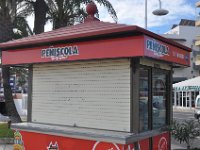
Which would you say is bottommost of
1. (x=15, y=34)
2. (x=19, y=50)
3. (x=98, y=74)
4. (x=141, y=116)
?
(x=141, y=116)

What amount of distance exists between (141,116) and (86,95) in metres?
1.14

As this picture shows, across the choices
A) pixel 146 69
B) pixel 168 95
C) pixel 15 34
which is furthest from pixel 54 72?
pixel 15 34

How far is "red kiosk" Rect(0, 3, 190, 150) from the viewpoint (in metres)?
6.79

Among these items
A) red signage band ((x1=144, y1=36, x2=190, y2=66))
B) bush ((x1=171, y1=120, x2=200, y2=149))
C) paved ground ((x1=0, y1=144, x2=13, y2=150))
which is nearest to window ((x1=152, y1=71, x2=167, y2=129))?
red signage band ((x1=144, y1=36, x2=190, y2=66))

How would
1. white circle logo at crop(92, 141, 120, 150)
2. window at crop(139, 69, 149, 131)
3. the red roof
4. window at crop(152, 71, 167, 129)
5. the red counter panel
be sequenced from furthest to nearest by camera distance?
window at crop(152, 71, 167, 129)
window at crop(139, 69, 149, 131)
the red counter panel
white circle logo at crop(92, 141, 120, 150)
the red roof

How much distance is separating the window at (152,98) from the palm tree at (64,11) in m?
8.52

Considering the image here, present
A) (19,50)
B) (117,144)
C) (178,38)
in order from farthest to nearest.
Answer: (178,38), (19,50), (117,144)

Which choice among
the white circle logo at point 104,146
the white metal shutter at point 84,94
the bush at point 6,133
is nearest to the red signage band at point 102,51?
the white metal shutter at point 84,94

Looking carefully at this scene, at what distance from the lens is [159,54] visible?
22.8 ft

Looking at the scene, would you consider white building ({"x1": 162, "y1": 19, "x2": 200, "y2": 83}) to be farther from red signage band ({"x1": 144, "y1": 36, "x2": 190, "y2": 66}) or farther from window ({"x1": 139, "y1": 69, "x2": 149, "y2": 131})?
window ({"x1": 139, "y1": 69, "x2": 149, "y2": 131})

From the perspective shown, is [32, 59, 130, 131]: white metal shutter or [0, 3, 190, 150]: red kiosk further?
[32, 59, 130, 131]: white metal shutter

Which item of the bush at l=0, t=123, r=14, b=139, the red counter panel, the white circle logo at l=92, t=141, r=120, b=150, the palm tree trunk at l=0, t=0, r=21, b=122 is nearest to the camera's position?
the white circle logo at l=92, t=141, r=120, b=150

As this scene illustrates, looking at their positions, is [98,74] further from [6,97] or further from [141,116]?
[6,97]

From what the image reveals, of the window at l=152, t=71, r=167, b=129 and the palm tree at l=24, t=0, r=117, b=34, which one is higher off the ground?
the palm tree at l=24, t=0, r=117, b=34
